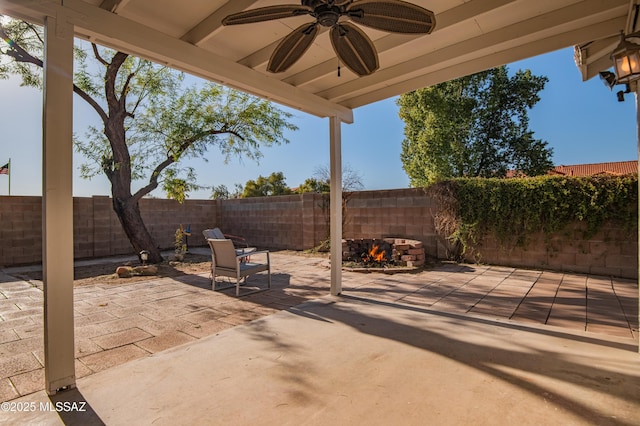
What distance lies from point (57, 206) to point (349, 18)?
2.23m

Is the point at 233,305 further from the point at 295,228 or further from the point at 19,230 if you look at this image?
the point at 19,230

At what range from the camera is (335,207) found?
431cm

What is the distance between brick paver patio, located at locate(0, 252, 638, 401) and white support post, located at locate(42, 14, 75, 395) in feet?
0.92

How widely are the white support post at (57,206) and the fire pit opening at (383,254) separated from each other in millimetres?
4657

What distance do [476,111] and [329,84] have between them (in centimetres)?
1393

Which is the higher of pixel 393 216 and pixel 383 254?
pixel 393 216

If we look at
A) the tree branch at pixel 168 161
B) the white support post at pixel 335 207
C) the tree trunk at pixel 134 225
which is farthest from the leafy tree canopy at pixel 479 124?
the tree trunk at pixel 134 225

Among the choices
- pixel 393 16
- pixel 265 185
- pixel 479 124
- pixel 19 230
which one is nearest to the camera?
pixel 393 16

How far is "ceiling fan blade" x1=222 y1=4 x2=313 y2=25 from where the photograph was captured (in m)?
1.98

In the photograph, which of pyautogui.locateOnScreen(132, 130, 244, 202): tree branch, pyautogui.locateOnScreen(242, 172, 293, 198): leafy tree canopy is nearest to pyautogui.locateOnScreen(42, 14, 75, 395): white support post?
pyautogui.locateOnScreen(132, 130, 244, 202): tree branch

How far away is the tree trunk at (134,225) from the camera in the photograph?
7.20m

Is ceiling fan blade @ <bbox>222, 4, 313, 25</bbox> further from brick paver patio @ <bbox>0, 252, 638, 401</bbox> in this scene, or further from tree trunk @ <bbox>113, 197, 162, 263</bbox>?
→ tree trunk @ <bbox>113, 197, 162, 263</bbox>

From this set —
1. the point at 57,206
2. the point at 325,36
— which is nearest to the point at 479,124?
the point at 325,36

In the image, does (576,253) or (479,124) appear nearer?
(576,253)
